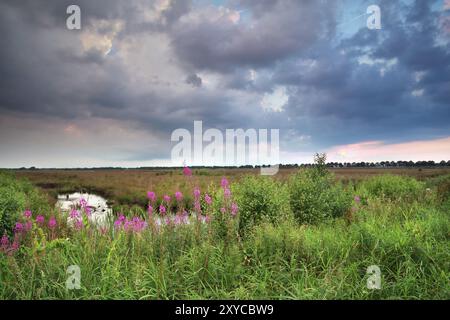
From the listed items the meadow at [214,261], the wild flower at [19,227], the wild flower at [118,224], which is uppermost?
the wild flower at [19,227]

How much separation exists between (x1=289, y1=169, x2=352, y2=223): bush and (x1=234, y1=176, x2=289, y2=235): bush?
0.77m

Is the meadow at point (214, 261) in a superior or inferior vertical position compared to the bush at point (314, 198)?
inferior

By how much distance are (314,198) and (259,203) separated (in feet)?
7.21

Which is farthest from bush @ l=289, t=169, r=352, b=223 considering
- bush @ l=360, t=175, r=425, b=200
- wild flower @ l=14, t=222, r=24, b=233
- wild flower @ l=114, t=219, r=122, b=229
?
wild flower @ l=14, t=222, r=24, b=233

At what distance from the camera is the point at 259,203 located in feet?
27.9

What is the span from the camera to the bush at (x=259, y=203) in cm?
830

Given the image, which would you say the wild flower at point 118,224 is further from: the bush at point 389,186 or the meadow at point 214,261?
the bush at point 389,186

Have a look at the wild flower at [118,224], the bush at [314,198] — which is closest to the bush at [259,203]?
the bush at [314,198]

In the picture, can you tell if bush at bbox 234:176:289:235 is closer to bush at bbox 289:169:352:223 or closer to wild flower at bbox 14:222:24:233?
bush at bbox 289:169:352:223

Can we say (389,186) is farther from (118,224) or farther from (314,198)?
(118,224)

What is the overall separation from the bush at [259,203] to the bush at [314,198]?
774mm

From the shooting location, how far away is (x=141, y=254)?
521cm
